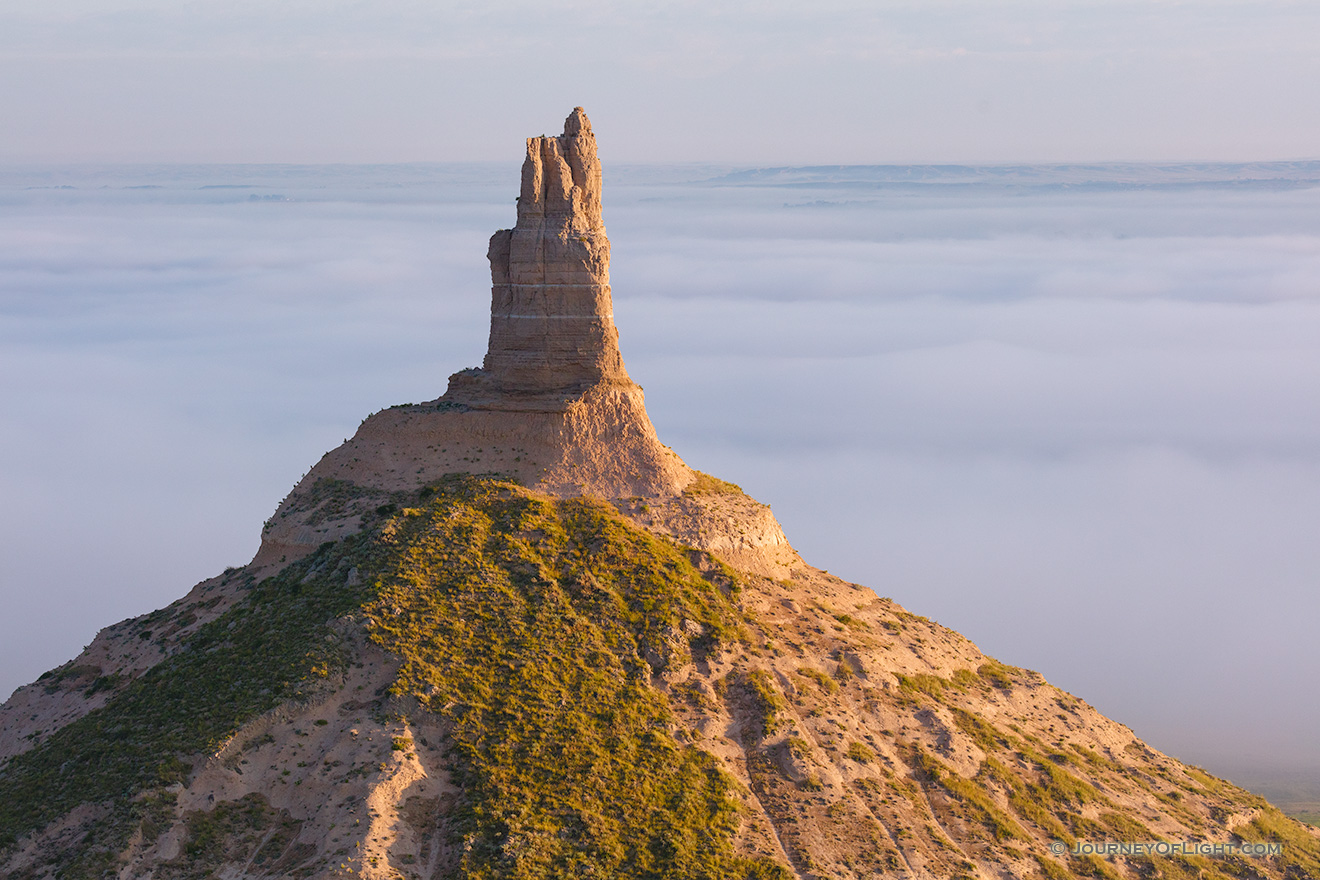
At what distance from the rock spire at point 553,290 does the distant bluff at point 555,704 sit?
0.19m

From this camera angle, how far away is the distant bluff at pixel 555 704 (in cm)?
7294

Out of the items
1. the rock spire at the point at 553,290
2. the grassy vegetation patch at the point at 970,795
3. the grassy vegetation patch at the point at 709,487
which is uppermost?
the rock spire at the point at 553,290

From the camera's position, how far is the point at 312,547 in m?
91.9

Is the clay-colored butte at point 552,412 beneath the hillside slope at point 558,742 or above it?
above

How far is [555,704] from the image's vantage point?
79.2 m

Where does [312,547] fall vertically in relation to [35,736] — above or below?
above

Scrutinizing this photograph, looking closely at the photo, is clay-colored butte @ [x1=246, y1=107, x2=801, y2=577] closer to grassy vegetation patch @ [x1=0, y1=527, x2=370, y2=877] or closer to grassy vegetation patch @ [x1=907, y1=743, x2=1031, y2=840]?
grassy vegetation patch @ [x1=0, y1=527, x2=370, y2=877]

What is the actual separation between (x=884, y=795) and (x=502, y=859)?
22.2m

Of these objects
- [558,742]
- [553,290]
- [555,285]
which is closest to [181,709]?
[558,742]

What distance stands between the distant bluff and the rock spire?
0.61ft

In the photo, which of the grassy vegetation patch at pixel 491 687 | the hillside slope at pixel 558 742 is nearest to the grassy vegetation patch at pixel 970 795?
the hillside slope at pixel 558 742

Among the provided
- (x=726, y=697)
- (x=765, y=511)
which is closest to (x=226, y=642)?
(x=726, y=697)

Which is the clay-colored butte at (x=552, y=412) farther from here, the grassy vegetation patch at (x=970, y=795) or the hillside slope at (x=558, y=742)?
the grassy vegetation patch at (x=970, y=795)

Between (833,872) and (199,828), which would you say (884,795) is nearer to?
(833,872)
